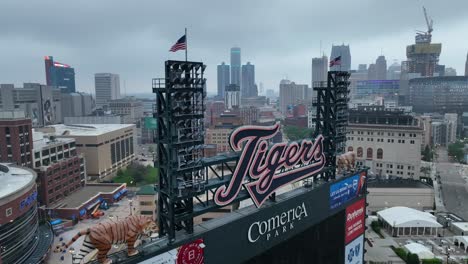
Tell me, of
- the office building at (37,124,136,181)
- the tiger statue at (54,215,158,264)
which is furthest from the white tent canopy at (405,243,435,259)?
the office building at (37,124,136,181)

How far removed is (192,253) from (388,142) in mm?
96043

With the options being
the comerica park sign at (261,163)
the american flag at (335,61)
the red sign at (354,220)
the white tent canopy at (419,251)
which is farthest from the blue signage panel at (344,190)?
the white tent canopy at (419,251)

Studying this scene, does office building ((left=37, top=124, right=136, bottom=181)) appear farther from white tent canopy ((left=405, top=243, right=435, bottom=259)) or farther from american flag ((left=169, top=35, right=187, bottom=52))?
american flag ((left=169, top=35, right=187, bottom=52))

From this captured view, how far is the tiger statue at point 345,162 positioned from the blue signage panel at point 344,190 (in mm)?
1346

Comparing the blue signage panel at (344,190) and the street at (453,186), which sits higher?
the blue signage panel at (344,190)

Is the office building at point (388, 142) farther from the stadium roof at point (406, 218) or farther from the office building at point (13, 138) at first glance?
the office building at point (13, 138)

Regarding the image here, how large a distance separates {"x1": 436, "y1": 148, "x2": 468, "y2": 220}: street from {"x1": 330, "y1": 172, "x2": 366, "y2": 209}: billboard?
57207 millimetres

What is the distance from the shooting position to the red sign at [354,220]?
36312 mm

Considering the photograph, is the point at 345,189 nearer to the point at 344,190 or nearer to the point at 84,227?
the point at 344,190

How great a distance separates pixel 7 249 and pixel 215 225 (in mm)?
41542

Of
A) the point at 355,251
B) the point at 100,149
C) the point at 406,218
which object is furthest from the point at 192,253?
the point at 100,149

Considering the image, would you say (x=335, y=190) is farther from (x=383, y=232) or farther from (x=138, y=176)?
(x=138, y=176)

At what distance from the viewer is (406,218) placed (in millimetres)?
68812

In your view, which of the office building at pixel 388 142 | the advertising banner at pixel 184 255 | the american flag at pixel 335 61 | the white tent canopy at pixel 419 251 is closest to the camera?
the advertising banner at pixel 184 255
